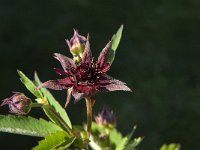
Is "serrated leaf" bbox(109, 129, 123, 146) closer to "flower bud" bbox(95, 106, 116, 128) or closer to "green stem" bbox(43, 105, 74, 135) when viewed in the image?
"flower bud" bbox(95, 106, 116, 128)

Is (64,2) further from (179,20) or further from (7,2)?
(179,20)

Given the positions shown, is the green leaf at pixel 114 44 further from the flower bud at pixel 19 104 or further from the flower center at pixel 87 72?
the flower bud at pixel 19 104

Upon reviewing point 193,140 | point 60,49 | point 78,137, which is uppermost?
point 60,49

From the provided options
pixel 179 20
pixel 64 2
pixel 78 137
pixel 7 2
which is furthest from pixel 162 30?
pixel 78 137

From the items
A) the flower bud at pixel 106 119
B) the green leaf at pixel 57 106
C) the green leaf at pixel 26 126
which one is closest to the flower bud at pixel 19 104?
the green leaf at pixel 26 126

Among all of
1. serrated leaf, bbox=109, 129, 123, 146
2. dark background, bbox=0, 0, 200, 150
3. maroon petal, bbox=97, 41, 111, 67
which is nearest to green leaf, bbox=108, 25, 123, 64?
maroon petal, bbox=97, 41, 111, 67

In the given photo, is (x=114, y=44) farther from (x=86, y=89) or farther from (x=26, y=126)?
(x=26, y=126)

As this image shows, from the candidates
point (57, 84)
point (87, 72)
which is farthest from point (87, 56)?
point (57, 84)
